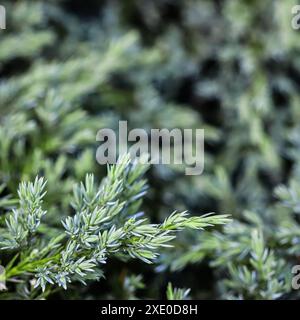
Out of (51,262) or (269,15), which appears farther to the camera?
(269,15)

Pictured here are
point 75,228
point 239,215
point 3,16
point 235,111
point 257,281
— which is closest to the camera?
point 75,228

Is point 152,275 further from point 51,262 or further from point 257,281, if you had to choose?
point 51,262

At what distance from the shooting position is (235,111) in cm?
135

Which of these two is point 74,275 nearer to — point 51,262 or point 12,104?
point 51,262

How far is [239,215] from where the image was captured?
111 cm

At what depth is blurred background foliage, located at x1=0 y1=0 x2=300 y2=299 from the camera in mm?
939

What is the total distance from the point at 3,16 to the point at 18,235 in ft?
2.46

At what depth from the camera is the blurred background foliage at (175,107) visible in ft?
3.08

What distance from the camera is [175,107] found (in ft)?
4.26

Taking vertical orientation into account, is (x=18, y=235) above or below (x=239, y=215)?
below

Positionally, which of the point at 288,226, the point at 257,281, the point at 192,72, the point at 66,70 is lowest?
the point at 257,281

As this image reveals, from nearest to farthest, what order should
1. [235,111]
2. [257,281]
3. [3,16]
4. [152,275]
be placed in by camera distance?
1. [257,281]
2. [152,275]
3. [3,16]
4. [235,111]

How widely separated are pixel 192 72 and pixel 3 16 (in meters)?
0.56

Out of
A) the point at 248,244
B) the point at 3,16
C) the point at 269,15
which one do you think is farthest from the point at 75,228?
the point at 269,15
